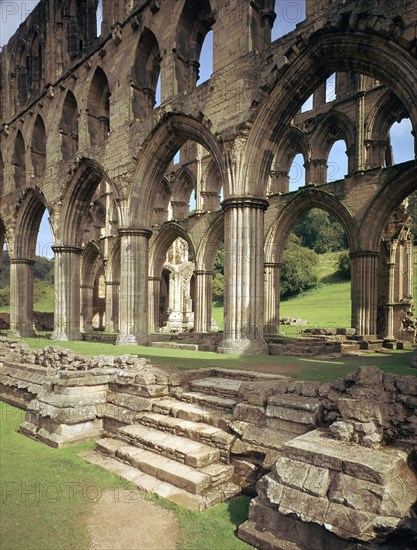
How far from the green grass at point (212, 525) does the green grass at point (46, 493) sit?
2.22ft

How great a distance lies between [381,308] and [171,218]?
13.0m

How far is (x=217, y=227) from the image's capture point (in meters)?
21.2

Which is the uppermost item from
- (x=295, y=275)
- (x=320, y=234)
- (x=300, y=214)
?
(x=320, y=234)

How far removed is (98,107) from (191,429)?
1427cm

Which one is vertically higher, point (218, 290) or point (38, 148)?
point (38, 148)

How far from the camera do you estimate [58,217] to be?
1652 centimetres

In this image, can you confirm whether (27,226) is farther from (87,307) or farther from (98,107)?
(87,307)

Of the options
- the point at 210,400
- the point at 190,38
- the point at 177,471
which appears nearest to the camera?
the point at 177,471

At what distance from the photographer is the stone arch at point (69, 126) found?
55.2 ft

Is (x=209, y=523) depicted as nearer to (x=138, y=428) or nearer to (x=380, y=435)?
(x=380, y=435)

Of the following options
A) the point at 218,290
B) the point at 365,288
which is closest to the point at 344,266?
the point at 218,290

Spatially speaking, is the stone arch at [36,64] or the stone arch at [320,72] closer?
the stone arch at [320,72]

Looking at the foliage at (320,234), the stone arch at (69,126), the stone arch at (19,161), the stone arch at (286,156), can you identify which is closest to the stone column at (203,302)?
the stone arch at (286,156)

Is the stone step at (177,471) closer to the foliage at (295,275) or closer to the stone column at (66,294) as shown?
the stone column at (66,294)
